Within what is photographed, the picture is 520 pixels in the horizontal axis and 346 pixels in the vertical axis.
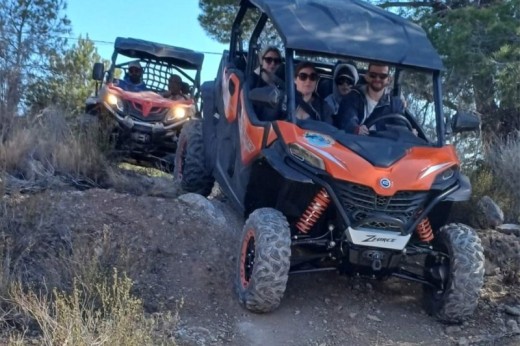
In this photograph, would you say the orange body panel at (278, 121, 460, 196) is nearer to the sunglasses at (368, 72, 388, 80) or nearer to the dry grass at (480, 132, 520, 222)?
the sunglasses at (368, 72, 388, 80)

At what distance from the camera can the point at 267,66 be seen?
7379mm

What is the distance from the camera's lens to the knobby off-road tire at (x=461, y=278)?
19.5 ft

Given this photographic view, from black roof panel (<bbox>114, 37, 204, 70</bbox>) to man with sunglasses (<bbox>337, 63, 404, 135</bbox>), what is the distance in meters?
6.35

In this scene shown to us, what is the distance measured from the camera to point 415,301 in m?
6.70

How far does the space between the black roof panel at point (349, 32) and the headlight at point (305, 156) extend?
86 cm

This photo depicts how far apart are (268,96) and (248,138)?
526mm

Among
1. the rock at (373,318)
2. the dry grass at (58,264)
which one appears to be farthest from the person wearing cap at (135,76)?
the rock at (373,318)

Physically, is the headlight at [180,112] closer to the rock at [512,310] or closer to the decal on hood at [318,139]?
the decal on hood at [318,139]

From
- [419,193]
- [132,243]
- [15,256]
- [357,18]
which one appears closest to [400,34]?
[357,18]

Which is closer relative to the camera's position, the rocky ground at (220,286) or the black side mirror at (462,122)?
the rocky ground at (220,286)

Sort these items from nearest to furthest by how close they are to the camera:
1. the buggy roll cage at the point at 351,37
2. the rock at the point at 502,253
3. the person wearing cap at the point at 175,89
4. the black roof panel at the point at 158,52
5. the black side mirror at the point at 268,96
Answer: the black side mirror at the point at 268,96 → the buggy roll cage at the point at 351,37 → the rock at the point at 502,253 → the person wearing cap at the point at 175,89 → the black roof panel at the point at 158,52

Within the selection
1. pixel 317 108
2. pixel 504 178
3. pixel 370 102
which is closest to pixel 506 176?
pixel 504 178

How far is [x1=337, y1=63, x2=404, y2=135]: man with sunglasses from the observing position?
6947mm

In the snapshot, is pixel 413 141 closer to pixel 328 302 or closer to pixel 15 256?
pixel 328 302
